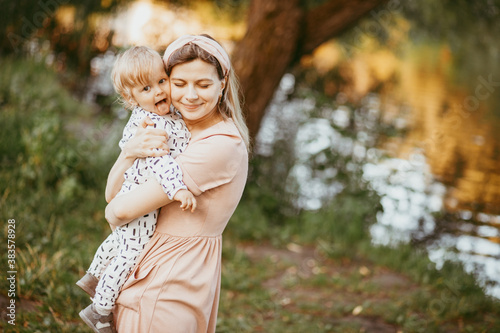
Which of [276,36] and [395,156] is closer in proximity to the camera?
[276,36]

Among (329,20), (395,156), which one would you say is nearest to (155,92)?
(329,20)

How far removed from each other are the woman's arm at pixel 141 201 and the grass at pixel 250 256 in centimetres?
143

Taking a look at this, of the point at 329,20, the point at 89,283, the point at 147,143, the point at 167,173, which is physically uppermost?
the point at 329,20

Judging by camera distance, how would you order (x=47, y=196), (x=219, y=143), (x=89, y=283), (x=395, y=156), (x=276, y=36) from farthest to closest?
(x=395, y=156)
(x=276, y=36)
(x=47, y=196)
(x=89, y=283)
(x=219, y=143)

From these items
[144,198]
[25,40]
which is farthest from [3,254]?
[25,40]

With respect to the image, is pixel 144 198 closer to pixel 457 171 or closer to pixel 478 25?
pixel 478 25

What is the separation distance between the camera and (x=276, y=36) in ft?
20.0

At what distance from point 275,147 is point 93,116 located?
2.85 m

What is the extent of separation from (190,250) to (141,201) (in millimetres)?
309

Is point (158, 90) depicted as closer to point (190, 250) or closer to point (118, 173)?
point (118, 173)

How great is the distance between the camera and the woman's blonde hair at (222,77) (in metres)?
2.15

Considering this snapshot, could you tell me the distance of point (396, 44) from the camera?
11.6 metres

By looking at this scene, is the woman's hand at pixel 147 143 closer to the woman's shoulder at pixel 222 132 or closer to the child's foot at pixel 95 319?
the woman's shoulder at pixel 222 132

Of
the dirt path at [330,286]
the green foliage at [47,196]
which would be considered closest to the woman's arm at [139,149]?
the green foliage at [47,196]
